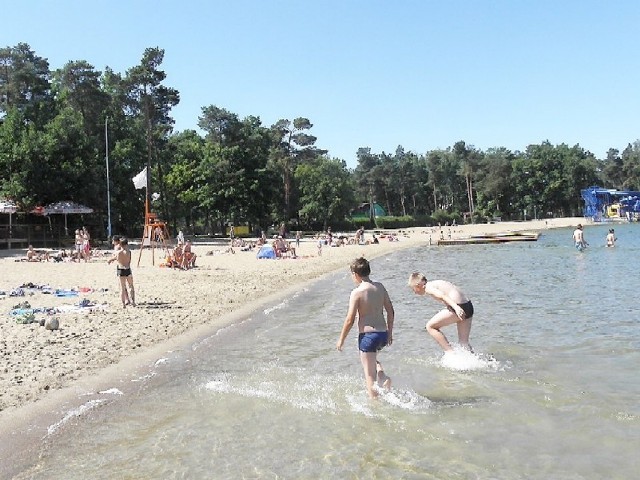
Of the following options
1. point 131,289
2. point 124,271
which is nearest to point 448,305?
point 124,271

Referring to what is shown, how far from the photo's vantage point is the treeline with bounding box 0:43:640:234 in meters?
41.0

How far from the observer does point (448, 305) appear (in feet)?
26.6

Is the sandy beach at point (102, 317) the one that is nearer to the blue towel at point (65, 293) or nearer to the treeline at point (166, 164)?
the blue towel at point (65, 293)

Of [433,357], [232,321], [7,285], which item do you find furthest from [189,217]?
[433,357]

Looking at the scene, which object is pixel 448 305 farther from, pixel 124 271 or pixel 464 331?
pixel 124 271

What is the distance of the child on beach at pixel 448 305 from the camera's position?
7699 millimetres

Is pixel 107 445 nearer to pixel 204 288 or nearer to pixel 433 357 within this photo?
pixel 433 357

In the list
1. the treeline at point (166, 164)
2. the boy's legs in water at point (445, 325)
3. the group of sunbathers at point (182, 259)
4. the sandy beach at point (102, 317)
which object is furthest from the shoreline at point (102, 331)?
the treeline at point (166, 164)

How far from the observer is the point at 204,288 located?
18.1 meters

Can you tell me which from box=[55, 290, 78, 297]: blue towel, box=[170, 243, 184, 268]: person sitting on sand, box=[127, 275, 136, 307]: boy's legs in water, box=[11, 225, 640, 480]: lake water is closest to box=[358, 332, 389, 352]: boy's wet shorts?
box=[11, 225, 640, 480]: lake water

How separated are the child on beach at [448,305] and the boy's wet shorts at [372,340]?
4.33ft

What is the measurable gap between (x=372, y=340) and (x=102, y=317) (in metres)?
7.64

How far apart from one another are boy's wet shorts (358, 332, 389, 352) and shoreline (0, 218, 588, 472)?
10.7 feet

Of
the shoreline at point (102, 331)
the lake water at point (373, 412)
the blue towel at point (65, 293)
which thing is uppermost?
the blue towel at point (65, 293)
